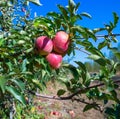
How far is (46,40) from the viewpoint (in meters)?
1.33

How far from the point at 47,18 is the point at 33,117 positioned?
5.38 meters

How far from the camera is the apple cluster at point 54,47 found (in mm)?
1327

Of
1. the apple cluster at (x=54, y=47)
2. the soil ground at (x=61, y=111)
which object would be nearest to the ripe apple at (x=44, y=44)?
the apple cluster at (x=54, y=47)

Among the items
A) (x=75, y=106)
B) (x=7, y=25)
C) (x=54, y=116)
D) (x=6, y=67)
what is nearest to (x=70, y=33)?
(x=6, y=67)

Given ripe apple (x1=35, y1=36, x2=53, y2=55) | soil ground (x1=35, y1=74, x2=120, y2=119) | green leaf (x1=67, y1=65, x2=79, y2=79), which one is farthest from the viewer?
Answer: soil ground (x1=35, y1=74, x2=120, y2=119)

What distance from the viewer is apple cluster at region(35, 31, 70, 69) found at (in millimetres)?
1327

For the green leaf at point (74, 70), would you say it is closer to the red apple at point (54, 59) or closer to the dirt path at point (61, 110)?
the red apple at point (54, 59)

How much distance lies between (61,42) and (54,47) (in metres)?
0.04

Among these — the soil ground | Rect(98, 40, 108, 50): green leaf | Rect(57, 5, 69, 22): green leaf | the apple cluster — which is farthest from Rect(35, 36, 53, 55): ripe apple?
the soil ground

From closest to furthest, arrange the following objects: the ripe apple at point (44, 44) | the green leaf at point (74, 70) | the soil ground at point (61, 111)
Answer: the ripe apple at point (44, 44) → the green leaf at point (74, 70) → the soil ground at point (61, 111)

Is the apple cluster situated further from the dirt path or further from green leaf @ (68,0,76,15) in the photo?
the dirt path

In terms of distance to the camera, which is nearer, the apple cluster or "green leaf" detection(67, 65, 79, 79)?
the apple cluster

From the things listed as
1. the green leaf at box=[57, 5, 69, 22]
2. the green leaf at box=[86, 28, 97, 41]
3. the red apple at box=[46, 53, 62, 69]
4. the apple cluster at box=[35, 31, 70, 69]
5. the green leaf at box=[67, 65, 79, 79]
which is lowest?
the green leaf at box=[67, 65, 79, 79]

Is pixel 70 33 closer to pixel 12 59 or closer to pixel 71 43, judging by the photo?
pixel 71 43
